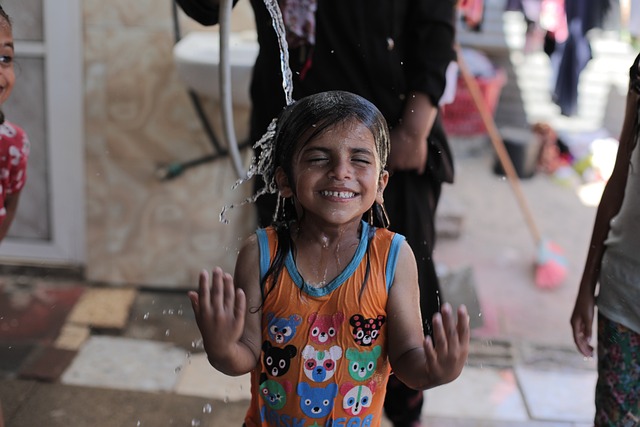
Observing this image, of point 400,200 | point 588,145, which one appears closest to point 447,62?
point 400,200

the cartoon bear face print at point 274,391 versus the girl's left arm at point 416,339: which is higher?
the girl's left arm at point 416,339

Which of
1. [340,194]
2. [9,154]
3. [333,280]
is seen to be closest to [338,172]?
[340,194]

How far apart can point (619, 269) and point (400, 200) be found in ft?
1.57

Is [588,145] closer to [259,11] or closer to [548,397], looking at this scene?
[548,397]

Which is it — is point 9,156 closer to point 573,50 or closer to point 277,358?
point 277,358

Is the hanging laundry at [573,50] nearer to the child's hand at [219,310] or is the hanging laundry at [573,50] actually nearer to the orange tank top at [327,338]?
the orange tank top at [327,338]

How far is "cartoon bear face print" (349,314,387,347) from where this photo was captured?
47.9 inches

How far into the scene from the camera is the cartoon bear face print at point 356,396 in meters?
1.23

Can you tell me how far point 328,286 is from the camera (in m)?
1.22

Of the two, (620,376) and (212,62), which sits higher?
(212,62)

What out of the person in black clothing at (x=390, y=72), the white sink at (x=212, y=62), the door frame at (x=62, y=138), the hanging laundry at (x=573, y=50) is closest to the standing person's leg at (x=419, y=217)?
the person in black clothing at (x=390, y=72)

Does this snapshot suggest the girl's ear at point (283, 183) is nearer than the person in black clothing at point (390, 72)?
Yes

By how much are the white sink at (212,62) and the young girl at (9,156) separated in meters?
1.01

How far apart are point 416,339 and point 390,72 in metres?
0.62
